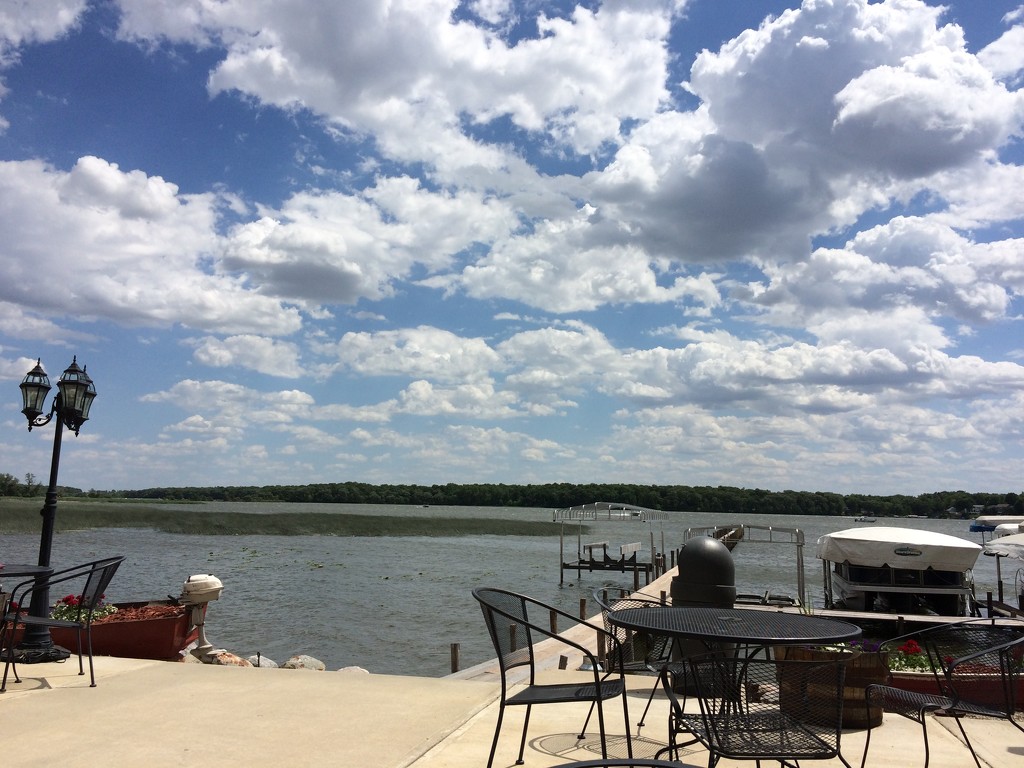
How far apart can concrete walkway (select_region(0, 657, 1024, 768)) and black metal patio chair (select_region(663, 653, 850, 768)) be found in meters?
0.55

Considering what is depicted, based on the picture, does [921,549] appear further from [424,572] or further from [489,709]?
[424,572]

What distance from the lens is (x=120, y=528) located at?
7006 cm

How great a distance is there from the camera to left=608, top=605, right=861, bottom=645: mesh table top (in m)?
2.99

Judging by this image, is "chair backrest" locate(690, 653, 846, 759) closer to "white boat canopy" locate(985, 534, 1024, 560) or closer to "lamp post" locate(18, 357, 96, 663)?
"lamp post" locate(18, 357, 96, 663)

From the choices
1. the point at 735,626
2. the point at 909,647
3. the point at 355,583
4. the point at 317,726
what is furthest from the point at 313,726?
the point at 355,583

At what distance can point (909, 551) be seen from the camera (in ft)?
47.6

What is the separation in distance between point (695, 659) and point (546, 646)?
10819 mm

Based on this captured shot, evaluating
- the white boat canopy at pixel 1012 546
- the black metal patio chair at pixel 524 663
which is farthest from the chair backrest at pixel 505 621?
the white boat canopy at pixel 1012 546

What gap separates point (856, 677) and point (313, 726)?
3626 mm

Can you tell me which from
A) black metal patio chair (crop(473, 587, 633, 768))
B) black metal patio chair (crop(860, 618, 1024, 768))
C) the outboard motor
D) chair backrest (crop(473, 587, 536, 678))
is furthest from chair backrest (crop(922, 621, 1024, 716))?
the outboard motor

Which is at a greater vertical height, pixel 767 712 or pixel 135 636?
pixel 767 712

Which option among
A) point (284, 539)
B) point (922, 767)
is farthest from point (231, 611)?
point (284, 539)

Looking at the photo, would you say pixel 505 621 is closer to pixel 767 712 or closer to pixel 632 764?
pixel 767 712

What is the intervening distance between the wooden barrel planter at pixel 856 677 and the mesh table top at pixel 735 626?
62.9 inches
